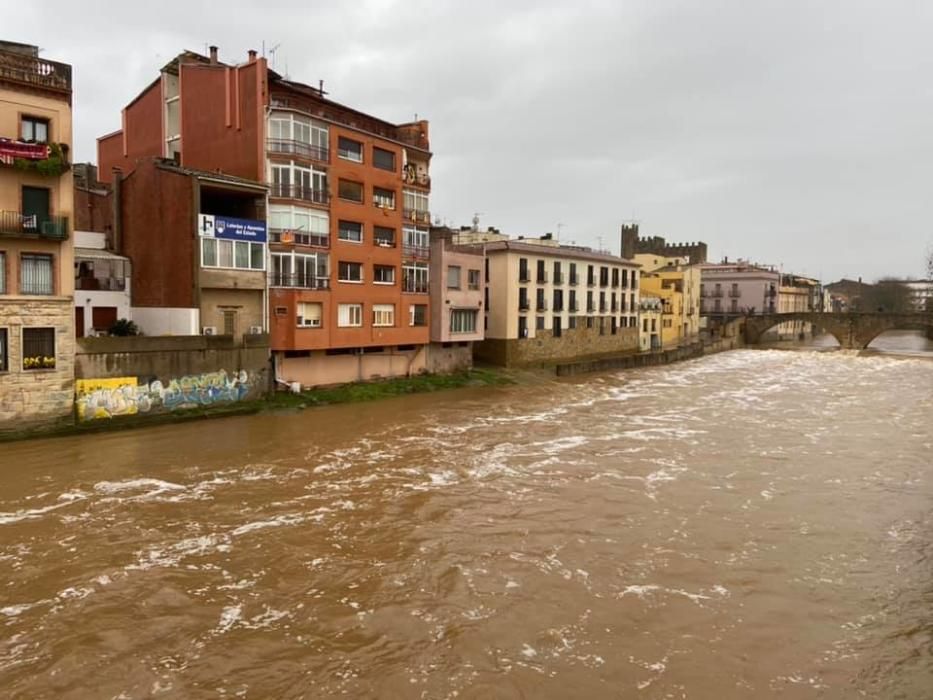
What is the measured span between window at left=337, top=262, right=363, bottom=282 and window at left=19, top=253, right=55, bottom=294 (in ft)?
42.0

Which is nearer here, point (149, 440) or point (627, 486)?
point (627, 486)

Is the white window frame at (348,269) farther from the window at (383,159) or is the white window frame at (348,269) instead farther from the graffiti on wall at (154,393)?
the graffiti on wall at (154,393)

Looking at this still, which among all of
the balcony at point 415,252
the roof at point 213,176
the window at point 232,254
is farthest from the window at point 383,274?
the roof at point 213,176

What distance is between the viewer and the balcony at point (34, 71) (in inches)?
878

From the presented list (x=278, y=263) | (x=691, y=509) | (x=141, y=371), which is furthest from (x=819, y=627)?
(x=278, y=263)

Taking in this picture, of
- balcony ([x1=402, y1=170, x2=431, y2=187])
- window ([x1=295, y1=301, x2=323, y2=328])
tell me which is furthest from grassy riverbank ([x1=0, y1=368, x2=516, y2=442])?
balcony ([x1=402, y1=170, x2=431, y2=187])

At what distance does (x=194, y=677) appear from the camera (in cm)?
907

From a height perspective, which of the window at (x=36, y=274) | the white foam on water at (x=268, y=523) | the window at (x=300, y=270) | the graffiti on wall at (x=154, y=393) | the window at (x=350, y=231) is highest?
the window at (x=350, y=231)

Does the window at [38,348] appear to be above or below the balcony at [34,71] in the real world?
below

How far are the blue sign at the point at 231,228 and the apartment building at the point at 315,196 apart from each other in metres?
0.66

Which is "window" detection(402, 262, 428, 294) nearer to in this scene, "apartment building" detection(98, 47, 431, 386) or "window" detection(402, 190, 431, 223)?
"apartment building" detection(98, 47, 431, 386)

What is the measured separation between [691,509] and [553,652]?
804 centimetres

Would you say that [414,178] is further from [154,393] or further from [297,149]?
[154,393]

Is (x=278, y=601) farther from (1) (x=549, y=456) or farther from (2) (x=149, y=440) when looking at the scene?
(2) (x=149, y=440)
